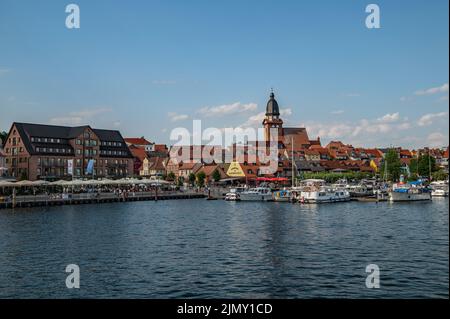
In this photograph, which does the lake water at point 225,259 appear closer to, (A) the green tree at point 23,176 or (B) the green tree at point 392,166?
(A) the green tree at point 23,176

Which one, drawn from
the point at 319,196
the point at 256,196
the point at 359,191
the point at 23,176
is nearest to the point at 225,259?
the point at 319,196

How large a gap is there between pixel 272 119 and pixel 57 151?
89.6 meters

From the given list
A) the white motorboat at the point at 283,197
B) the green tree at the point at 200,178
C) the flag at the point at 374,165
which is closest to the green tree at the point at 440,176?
the flag at the point at 374,165

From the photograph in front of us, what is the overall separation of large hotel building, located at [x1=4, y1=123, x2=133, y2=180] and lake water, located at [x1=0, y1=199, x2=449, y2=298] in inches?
2523

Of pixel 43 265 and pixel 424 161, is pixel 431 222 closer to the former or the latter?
pixel 43 265

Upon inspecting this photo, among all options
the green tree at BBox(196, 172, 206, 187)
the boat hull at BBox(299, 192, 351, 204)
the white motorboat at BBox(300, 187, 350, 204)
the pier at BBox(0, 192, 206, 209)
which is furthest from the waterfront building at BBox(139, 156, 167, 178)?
the boat hull at BBox(299, 192, 351, 204)

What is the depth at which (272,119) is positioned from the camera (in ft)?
591

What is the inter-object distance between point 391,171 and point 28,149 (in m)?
103

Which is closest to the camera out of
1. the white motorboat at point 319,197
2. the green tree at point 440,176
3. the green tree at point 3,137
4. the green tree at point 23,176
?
the white motorboat at point 319,197

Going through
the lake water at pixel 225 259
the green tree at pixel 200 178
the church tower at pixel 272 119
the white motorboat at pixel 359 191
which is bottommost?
the lake water at pixel 225 259

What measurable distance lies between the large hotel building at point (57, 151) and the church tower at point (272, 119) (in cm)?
6756

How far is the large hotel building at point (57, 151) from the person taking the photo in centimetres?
11144
